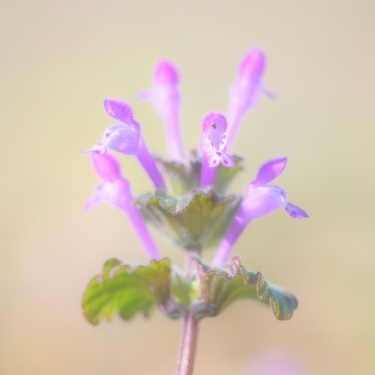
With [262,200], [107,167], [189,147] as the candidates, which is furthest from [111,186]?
[189,147]

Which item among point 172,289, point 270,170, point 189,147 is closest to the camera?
point 270,170

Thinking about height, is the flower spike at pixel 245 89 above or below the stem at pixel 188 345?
above

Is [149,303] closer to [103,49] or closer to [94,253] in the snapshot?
[94,253]

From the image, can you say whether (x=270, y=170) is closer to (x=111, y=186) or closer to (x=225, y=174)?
(x=225, y=174)

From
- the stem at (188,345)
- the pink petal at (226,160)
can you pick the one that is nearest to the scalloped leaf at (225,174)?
the pink petal at (226,160)

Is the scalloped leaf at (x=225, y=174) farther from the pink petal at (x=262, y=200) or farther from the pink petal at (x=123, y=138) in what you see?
the pink petal at (x=123, y=138)

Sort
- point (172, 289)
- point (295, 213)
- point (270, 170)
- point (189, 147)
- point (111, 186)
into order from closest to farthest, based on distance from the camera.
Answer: point (295, 213) → point (270, 170) → point (172, 289) → point (111, 186) → point (189, 147)

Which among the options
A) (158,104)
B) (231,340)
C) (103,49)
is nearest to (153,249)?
(158,104)
